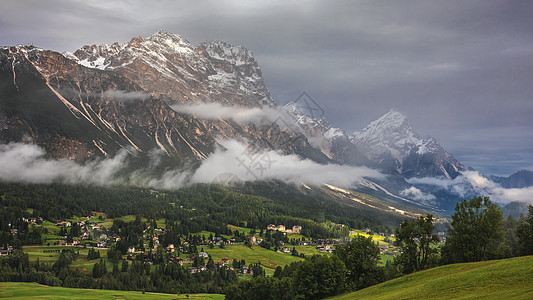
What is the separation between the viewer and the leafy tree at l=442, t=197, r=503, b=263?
59344 millimetres

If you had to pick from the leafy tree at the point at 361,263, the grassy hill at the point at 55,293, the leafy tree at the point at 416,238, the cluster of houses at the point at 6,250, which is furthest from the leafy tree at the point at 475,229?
the cluster of houses at the point at 6,250

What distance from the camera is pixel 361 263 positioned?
69.7 meters

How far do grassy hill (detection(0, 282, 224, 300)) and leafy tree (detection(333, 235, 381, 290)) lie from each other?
64139 millimetres

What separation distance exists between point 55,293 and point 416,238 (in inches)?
4336

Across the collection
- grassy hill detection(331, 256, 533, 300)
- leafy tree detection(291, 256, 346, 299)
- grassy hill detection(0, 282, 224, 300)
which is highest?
grassy hill detection(331, 256, 533, 300)

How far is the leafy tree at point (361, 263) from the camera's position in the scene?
68.1 metres

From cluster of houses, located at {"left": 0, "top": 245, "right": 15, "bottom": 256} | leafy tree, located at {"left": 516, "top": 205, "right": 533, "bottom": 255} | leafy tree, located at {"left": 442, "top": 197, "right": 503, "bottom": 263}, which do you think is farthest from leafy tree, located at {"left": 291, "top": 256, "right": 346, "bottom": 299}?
cluster of houses, located at {"left": 0, "top": 245, "right": 15, "bottom": 256}

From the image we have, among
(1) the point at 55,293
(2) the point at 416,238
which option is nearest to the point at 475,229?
(2) the point at 416,238

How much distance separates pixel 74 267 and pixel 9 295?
4286 centimetres

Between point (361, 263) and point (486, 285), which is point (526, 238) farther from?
point (486, 285)

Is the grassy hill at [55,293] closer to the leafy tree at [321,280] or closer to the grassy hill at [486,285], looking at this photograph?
the leafy tree at [321,280]

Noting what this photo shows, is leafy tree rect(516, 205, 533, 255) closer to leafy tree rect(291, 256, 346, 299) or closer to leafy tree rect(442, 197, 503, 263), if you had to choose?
leafy tree rect(442, 197, 503, 263)

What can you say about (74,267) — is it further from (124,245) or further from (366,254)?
(366,254)

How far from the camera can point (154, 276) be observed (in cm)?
14188
